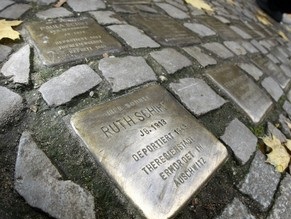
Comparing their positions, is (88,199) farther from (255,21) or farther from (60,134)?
(255,21)

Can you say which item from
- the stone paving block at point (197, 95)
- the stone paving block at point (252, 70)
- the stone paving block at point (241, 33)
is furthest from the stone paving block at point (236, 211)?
the stone paving block at point (241, 33)

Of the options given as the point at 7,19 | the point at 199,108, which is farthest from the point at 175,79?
the point at 7,19

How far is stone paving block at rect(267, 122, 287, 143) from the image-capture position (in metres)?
2.19

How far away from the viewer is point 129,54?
7.04 feet

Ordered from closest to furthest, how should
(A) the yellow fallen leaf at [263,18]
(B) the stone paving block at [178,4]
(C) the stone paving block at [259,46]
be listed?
(B) the stone paving block at [178,4] < (C) the stone paving block at [259,46] < (A) the yellow fallen leaf at [263,18]

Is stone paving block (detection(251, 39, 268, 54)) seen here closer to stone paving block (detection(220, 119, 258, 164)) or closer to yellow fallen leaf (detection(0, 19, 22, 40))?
stone paving block (detection(220, 119, 258, 164))

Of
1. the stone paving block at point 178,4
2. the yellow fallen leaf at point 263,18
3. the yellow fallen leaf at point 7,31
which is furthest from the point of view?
the yellow fallen leaf at point 263,18

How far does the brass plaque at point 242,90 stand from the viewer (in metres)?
2.24

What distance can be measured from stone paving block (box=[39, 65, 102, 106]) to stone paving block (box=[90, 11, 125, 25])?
2.28 feet

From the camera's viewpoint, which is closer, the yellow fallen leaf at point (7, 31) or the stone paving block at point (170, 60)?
the yellow fallen leaf at point (7, 31)

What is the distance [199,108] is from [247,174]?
0.49 meters

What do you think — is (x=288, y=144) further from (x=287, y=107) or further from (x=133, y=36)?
(x=133, y=36)

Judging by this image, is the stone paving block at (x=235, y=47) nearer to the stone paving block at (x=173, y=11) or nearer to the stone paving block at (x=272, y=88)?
the stone paving block at (x=272, y=88)

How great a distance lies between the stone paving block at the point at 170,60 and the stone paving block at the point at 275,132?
742 mm
